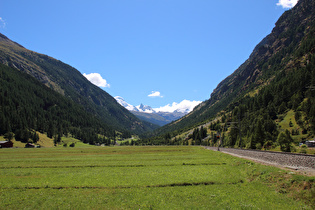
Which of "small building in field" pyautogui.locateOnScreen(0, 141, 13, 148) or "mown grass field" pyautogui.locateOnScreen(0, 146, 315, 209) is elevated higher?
"mown grass field" pyautogui.locateOnScreen(0, 146, 315, 209)

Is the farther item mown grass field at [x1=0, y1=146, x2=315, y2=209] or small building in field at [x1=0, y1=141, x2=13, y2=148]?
small building in field at [x1=0, y1=141, x2=13, y2=148]

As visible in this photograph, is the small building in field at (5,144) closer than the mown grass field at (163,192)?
No

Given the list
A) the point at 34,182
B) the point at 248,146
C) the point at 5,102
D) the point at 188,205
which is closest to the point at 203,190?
the point at 188,205

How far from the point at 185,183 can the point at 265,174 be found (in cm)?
1063

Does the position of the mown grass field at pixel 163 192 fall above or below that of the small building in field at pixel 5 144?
above

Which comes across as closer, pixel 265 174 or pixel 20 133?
pixel 265 174

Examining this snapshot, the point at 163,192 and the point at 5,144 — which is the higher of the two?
the point at 163,192

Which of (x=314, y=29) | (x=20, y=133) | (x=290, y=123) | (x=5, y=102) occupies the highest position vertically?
(x=314, y=29)

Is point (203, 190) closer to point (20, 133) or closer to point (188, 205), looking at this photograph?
point (188, 205)

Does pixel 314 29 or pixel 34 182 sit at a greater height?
pixel 314 29

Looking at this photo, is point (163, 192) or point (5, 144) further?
point (5, 144)

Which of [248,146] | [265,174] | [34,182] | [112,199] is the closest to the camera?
[112,199]

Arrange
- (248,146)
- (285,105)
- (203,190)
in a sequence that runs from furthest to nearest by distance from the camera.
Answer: (285,105)
(248,146)
(203,190)

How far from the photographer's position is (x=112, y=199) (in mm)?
17953
